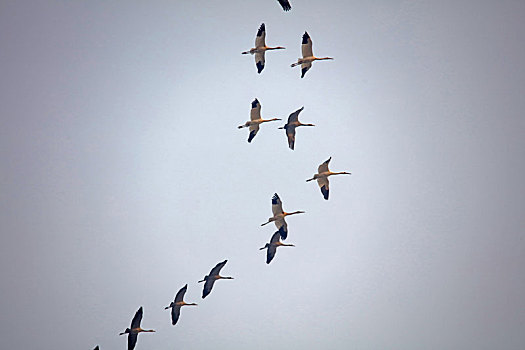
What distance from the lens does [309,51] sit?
621 inches

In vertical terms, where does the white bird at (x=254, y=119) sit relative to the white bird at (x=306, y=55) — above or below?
below

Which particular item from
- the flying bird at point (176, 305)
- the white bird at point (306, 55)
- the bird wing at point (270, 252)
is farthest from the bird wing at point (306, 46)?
the flying bird at point (176, 305)

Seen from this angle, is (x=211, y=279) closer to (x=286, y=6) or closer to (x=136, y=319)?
(x=136, y=319)

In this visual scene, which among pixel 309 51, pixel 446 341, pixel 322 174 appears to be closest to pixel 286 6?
pixel 309 51

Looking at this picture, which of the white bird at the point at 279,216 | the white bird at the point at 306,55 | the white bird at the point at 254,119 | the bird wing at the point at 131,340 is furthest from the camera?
the bird wing at the point at 131,340

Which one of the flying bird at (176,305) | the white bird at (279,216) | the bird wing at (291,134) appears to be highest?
the bird wing at (291,134)

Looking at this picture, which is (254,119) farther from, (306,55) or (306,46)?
(306,46)

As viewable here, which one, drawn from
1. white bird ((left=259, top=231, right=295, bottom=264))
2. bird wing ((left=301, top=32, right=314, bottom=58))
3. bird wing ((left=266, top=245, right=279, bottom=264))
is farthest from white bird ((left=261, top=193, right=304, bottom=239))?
bird wing ((left=301, top=32, right=314, bottom=58))

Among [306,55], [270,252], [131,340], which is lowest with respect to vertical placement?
[131,340]

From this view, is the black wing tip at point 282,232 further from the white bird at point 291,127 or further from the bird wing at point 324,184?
the white bird at point 291,127

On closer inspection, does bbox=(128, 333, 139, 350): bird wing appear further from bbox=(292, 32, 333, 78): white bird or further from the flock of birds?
bbox=(292, 32, 333, 78): white bird

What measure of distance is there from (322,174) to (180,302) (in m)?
3.36

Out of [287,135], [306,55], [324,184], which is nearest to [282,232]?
[324,184]

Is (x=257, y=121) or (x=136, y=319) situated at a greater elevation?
(x=257, y=121)
